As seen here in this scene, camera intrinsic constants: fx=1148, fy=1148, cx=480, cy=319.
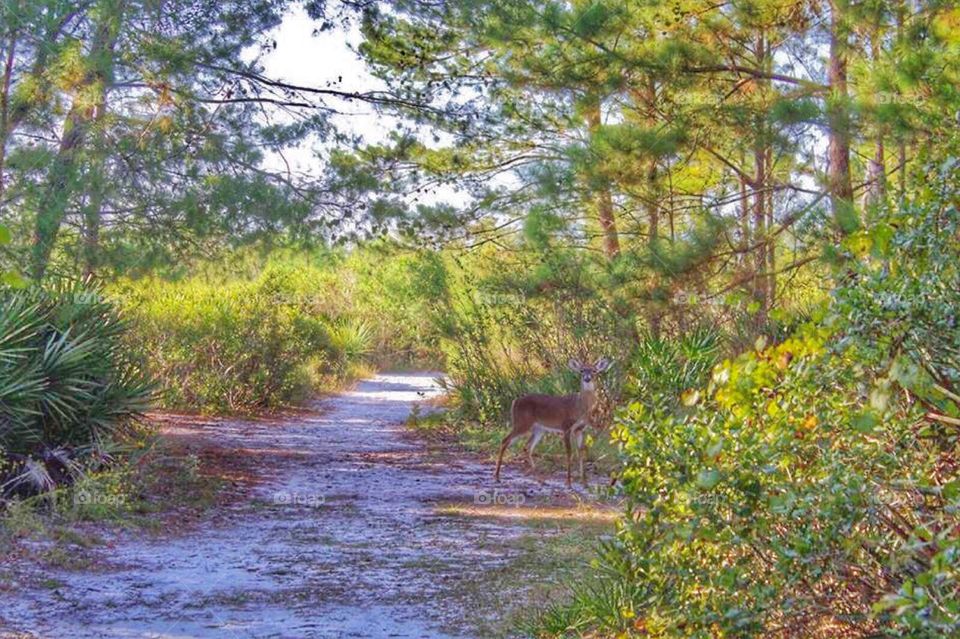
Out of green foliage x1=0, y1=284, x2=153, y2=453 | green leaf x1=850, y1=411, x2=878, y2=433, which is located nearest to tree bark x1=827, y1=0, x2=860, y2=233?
green leaf x1=850, y1=411, x2=878, y2=433

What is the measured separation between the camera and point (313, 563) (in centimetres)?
845

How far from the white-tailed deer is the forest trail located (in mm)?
577

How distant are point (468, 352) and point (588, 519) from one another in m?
7.76

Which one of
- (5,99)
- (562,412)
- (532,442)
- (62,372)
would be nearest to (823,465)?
(62,372)

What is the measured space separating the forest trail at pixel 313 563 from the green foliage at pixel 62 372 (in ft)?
4.95

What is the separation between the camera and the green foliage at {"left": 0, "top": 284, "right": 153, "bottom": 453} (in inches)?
381

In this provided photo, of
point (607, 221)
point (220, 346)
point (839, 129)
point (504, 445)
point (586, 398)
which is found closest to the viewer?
point (839, 129)

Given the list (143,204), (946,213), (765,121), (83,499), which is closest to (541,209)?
(765,121)

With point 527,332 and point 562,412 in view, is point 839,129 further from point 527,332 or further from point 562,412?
point 527,332

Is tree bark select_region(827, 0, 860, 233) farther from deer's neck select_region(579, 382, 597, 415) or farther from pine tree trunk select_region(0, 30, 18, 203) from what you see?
pine tree trunk select_region(0, 30, 18, 203)

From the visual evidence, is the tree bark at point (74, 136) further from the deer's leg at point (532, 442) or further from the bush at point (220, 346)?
the bush at point (220, 346)

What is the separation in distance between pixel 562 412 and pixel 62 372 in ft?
16.9

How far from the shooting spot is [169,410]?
19.5 meters

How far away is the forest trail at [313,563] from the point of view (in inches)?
264
